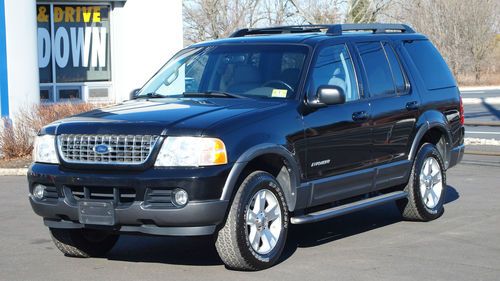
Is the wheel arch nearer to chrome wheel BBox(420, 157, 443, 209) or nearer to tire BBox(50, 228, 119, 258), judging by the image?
chrome wheel BBox(420, 157, 443, 209)

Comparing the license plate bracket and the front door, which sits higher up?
the front door

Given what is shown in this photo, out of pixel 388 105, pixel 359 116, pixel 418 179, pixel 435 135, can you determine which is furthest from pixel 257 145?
pixel 435 135

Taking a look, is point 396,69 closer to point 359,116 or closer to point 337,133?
point 359,116

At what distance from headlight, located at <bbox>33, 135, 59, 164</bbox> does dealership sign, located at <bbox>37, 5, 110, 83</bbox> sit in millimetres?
12657

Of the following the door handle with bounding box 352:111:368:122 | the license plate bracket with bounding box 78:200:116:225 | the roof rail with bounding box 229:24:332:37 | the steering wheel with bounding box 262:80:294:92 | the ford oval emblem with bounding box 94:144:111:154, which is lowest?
the license plate bracket with bounding box 78:200:116:225

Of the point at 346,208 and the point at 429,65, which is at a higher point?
the point at 429,65

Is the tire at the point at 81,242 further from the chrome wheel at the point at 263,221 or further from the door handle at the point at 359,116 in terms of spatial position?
the door handle at the point at 359,116

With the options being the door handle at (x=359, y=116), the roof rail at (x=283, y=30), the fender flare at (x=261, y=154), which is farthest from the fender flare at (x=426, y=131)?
the fender flare at (x=261, y=154)

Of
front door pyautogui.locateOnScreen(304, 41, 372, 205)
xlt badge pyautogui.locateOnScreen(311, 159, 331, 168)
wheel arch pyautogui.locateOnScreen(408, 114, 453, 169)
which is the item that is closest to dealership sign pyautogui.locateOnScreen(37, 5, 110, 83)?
wheel arch pyautogui.locateOnScreen(408, 114, 453, 169)

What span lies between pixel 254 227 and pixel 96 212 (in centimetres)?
122

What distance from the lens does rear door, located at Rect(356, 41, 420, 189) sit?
8.62m

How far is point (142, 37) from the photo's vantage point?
19.8 meters

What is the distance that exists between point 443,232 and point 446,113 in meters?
1.55

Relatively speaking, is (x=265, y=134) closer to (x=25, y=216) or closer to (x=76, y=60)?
(x=25, y=216)
